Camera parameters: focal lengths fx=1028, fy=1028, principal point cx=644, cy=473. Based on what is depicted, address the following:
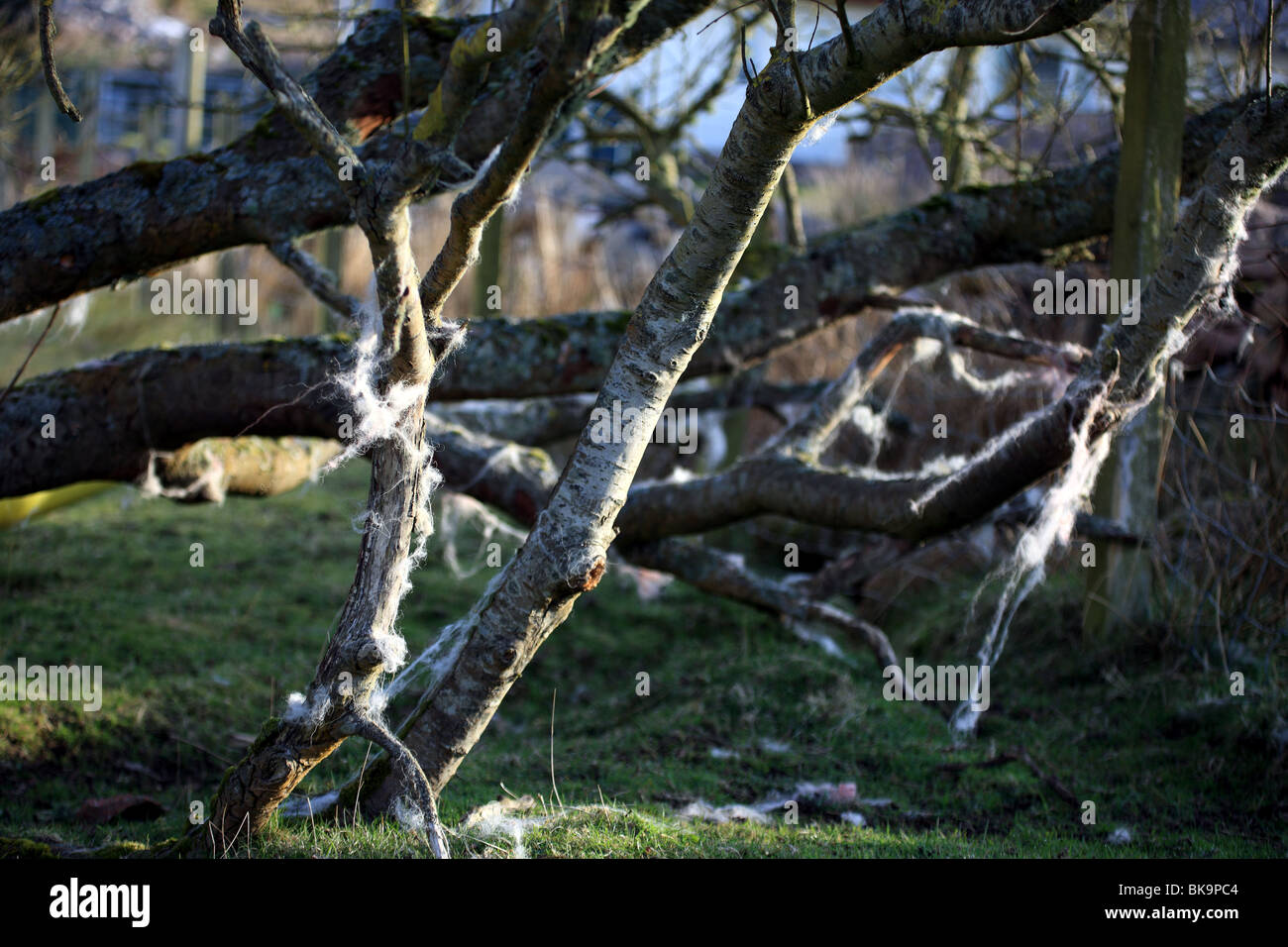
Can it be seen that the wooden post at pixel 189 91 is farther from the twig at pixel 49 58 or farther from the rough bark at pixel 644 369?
the rough bark at pixel 644 369

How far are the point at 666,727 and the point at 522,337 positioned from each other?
5.75 ft

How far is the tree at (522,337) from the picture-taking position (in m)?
2.31

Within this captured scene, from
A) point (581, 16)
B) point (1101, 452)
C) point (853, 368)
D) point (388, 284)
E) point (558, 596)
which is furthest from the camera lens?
point (853, 368)

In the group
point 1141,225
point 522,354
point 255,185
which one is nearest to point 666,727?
point 522,354

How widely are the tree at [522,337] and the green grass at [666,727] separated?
1.55ft

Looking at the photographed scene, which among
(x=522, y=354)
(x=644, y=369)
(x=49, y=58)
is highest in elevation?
(x=49, y=58)

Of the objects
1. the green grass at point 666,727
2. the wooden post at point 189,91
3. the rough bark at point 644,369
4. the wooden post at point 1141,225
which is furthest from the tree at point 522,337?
the wooden post at point 189,91

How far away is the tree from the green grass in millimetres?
473

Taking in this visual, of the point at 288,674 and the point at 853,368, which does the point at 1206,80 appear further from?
the point at 288,674

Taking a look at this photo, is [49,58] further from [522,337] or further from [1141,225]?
[1141,225]

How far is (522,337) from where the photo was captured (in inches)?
174

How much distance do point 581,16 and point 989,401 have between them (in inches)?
212

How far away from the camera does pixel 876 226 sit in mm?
4738
